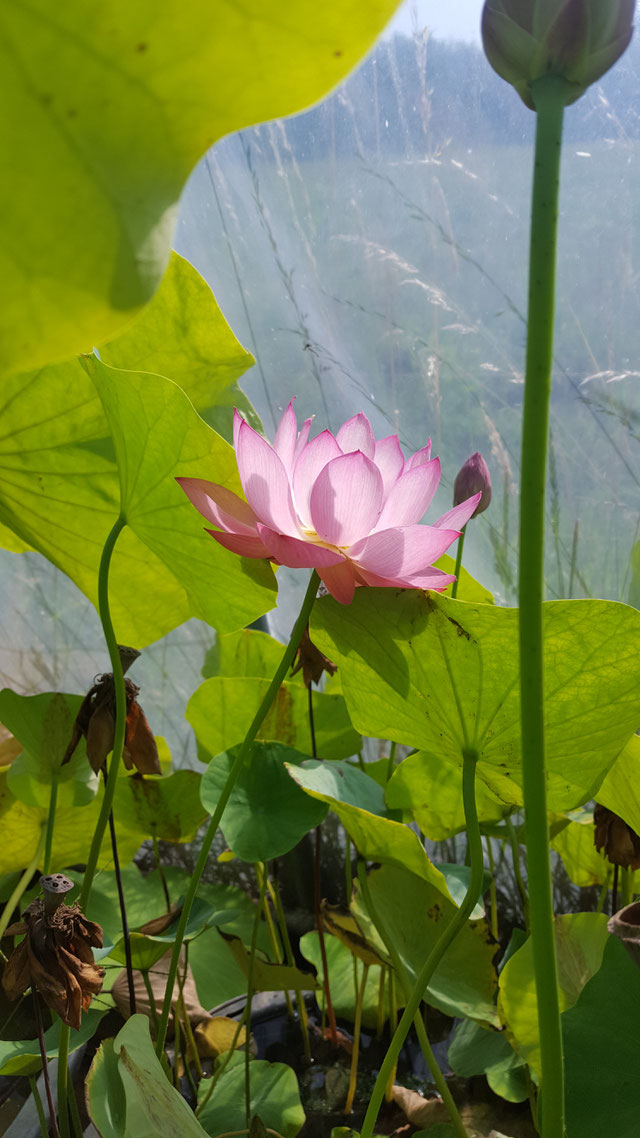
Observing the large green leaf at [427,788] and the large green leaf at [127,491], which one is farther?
the large green leaf at [427,788]

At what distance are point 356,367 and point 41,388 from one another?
0.63m

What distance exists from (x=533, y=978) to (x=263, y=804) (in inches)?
8.4

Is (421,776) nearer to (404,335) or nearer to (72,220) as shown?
(72,220)

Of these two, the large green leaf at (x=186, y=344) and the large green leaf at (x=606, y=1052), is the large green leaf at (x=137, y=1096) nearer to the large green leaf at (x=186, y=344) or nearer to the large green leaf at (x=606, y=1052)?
the large green leaf at (x=606, y=1052)

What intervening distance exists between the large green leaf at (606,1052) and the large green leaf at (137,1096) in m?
0.19

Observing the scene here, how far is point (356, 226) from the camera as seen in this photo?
1.01 metres

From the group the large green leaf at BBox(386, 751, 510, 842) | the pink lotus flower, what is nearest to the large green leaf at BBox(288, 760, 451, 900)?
the large green leaf at BBox(386, 751, 510, 842)

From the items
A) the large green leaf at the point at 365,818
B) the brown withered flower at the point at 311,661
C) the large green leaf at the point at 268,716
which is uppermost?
the brown withered flower at the point at 311,661

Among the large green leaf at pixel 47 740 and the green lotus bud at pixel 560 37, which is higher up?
the green lotus bud at pixel 560 37

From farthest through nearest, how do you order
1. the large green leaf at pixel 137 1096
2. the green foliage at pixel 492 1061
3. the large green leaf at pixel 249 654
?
1. the large green leaf at pixel 249 654
2. the green foliage at pixel 492 1061
3. the large green leaf at pixel 137 1096

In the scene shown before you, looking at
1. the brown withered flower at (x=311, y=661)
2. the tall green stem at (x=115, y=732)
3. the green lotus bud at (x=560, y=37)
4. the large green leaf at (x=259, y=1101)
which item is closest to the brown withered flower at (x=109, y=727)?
the tall green stem at (x=115, y=732)

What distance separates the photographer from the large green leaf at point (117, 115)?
17 cm

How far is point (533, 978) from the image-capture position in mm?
449

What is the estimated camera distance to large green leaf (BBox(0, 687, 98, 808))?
55 centimetres
